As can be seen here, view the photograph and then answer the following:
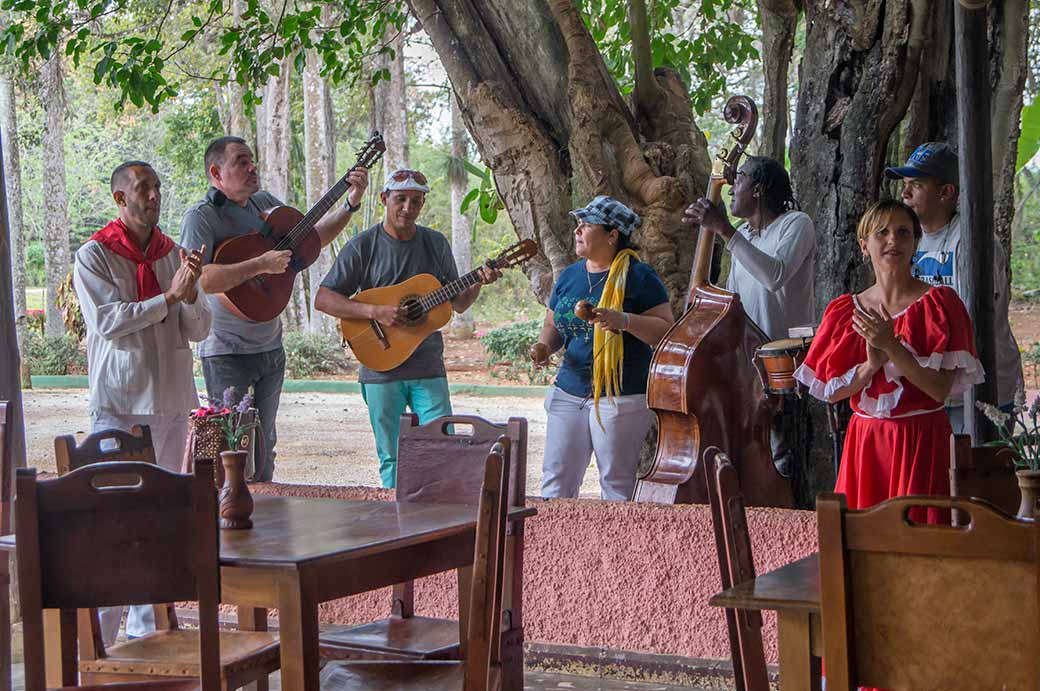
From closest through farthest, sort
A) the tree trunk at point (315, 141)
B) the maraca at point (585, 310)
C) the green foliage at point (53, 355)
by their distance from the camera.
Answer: the maraca at point (585, 310) < the tree trunk at point (315, 141) < the green foliage at point (53, 355)

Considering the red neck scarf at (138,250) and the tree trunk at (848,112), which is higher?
the tree trunk at (848,112)

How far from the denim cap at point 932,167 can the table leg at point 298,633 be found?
262 cm

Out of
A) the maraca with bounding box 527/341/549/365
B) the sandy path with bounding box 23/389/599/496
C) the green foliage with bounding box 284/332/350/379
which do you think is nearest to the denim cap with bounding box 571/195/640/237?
the maraca with bounding box 527/341/549/365

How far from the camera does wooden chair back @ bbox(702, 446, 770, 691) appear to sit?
272 cm

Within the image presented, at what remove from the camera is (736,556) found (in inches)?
109

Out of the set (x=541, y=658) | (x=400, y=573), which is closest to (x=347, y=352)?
(x=541, y=658)

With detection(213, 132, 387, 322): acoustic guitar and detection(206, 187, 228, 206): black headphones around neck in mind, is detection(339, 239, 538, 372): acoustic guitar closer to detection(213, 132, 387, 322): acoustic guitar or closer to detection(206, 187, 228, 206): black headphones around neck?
detection(213, 132, 387, 322): acoustic guitar

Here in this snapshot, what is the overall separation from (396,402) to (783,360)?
2.04 metres

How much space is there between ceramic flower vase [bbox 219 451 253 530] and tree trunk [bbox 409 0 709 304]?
9.60ft

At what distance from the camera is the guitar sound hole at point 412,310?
5871 millimetres

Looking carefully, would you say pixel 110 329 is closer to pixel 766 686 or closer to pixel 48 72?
pixel 766 686

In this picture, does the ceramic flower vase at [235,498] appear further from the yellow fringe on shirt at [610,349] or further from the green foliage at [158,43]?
the green foliage at [158,43]

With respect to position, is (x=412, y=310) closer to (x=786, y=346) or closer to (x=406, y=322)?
(x=406, y=322)

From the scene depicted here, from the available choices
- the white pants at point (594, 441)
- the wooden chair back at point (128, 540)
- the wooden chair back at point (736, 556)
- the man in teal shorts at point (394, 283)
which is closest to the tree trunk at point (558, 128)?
the man in teal shorts at point (394, 283)
